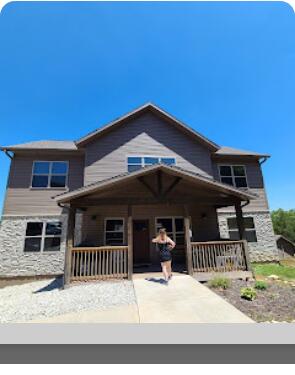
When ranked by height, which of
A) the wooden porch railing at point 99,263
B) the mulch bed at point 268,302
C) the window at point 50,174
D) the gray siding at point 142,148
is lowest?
the mulch bed at point 268,302

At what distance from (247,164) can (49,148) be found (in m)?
11.9

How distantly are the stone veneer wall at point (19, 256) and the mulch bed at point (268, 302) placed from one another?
7.78 metres

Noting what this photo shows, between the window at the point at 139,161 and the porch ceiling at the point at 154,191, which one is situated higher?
the window at the point at 139,161

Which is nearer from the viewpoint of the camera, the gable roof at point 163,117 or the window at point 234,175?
the gable roof at point 163,117

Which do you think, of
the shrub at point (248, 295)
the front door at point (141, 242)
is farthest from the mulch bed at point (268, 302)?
the front door at point (141, 242)

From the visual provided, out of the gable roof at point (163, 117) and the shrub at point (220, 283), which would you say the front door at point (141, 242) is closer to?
the shrub at point (220, 283)

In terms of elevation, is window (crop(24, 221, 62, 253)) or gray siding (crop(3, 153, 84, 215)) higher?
gray siding (crop(3, 153, 84, 215))

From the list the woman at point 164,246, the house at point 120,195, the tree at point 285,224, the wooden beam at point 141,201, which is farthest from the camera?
the tree at point 285,224

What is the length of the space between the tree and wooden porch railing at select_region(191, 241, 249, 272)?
149ft

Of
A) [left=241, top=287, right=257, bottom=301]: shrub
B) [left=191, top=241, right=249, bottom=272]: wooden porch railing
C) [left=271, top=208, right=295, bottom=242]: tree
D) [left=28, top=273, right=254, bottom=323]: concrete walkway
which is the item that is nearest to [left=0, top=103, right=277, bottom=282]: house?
[left=191, top=241, right=249, bottom=272]: wooden porch railing

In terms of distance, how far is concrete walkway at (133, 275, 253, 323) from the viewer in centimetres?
378

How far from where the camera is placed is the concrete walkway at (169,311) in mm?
3811

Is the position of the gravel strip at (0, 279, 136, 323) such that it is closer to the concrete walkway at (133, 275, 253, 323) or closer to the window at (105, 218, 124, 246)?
the concrete walkway at (133, 275, 253, 323)

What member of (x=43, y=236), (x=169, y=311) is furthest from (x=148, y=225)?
(x=169, y=311)
